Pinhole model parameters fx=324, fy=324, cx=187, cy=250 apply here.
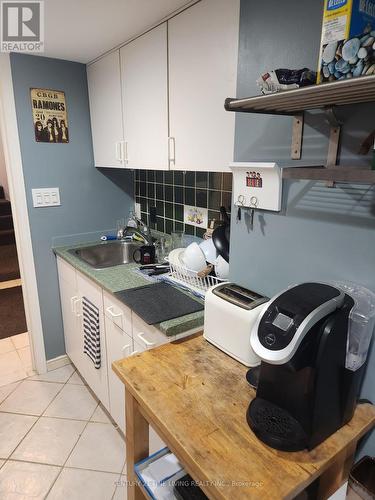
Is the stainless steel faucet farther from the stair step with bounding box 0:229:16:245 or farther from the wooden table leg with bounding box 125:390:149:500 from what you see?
the stair step with bounding box 0:229:16:245

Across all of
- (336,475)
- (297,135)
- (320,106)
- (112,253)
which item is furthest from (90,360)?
(320,106)

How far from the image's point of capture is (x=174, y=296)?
1.46 m

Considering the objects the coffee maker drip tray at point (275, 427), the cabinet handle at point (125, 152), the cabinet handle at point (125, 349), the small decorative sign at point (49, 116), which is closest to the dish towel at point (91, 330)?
the cabinet handle at point (125, 349)

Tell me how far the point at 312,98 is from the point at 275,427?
0.80 meters

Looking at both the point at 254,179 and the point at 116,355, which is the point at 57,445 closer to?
the point at 116,355

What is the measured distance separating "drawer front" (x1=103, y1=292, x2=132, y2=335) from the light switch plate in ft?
2.88

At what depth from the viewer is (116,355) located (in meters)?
1.67

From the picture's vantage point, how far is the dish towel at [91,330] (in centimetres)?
181

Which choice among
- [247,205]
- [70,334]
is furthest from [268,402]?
[70,334]

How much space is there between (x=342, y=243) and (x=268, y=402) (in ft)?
1.58

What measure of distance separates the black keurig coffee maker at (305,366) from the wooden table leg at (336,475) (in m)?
0.11

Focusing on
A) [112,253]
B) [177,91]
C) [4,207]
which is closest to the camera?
[177,91]

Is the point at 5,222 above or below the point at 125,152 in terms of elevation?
below

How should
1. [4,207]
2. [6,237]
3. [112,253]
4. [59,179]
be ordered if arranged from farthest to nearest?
[4,207] < [6,237] < [112,253] < [59,179]
